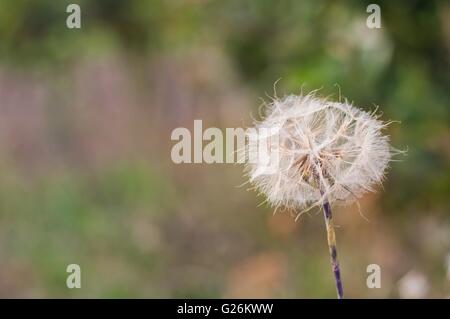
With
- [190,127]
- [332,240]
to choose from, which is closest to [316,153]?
[332,240]

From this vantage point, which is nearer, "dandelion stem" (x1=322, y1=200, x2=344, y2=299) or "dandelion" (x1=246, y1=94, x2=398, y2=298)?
"dandelion stem" (x1=322, y1=200, x2=344, y2=299)

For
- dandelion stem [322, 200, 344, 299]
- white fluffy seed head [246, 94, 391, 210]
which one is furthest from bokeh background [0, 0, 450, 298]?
dandelion stem [322, 200, 344, 299]

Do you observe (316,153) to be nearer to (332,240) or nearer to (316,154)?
(316,154)

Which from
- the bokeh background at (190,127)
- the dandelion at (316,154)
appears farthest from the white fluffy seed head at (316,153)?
the bokeh background at (190,127)

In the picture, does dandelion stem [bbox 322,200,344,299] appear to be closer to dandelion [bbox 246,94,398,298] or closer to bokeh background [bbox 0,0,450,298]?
dandelion [bbox 246,94,398,298]

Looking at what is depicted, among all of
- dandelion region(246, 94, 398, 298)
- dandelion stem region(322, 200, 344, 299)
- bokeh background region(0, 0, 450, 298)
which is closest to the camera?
dandelion stem region(322, 200, 344, 299)

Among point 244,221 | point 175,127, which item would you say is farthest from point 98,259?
point 175,127
